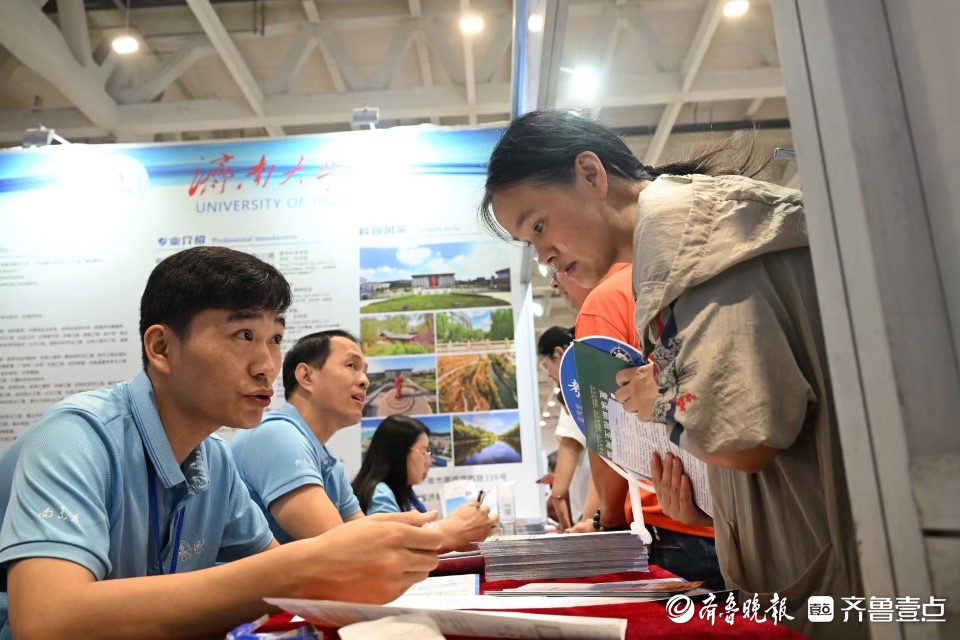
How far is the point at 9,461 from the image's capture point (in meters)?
1.14

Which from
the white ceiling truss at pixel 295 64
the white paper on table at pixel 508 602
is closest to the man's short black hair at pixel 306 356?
the white paper on table at pixel 508 602

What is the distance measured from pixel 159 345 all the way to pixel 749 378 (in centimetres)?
103

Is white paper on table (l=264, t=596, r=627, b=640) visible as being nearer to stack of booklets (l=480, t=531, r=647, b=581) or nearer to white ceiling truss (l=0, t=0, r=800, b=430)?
stack of booklets (l=480, t=531, r=647, b=581)

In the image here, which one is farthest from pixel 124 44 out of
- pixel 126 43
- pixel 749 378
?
pixel 749 378

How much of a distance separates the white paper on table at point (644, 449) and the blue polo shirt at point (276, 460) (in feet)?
3.03

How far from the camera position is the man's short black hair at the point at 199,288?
1.21m

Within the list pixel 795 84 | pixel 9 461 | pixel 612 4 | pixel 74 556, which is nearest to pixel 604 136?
pixel 795 84

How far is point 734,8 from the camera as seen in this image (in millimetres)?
2826

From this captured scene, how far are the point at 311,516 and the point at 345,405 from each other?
62 cm

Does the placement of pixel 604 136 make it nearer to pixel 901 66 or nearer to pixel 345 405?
pixel 901 66

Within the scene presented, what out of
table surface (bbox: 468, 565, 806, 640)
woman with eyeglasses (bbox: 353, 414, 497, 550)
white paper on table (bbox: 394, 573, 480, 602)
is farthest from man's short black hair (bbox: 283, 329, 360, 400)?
table surface (bbox: 468, 565, 806, 640)

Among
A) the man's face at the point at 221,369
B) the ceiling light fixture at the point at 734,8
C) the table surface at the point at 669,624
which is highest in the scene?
the ceiling light fixture at the point at 734,8

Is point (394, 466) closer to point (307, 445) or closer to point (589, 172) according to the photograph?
point (307, 445)

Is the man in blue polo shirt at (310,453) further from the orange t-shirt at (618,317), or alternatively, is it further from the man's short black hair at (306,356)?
the orange t-shirt at (618,317)
